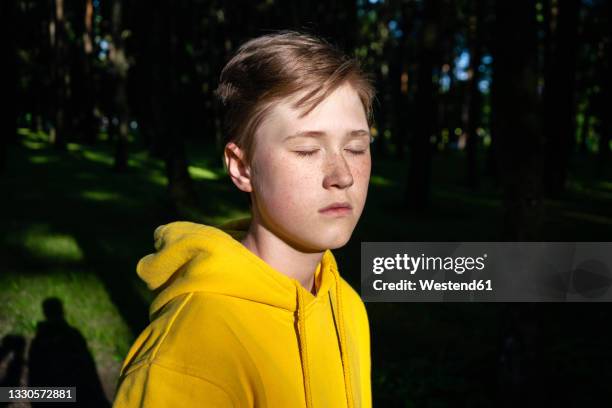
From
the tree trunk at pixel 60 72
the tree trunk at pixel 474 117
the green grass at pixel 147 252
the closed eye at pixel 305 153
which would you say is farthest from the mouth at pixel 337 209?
the tree trunk at pixel 60 72

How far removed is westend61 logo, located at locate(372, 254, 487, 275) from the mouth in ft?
28.0

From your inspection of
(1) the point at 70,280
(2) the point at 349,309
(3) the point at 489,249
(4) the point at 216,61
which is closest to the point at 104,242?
(1) the point at 70,280

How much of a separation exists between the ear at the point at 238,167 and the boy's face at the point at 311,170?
4cm

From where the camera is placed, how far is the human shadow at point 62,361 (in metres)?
5.86

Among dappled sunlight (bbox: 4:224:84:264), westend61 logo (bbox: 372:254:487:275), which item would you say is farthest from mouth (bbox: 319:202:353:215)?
westend61 logo (bbox: 372:254:487:275)

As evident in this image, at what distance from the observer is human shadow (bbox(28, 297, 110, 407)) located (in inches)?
231

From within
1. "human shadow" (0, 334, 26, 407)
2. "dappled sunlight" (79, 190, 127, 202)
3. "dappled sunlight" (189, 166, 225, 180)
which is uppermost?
"human shadow" (0, 334, 26, 407)

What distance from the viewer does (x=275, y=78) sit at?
163 centimetres

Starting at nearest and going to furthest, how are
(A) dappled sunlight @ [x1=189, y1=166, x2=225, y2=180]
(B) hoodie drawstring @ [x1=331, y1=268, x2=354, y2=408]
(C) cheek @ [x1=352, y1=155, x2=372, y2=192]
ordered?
(C) cheek @ [x1=352, y1=155, x2=372, y2=192] < (B) hoodie drawstring @ [x1=331, y1=268, x2=354, y2=408] < (A) dappled sunlight @ [x1=189, y1=166, x2=225, y2=180]

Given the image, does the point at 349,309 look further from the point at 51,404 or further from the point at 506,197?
the point at 51,404

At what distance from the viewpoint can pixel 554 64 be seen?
58.1ft

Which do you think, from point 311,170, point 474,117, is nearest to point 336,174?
point 311,170

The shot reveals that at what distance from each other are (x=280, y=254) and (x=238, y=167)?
11.5 inches

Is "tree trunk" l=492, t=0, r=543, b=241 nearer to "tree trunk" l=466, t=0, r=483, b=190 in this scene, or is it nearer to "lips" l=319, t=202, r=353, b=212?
"lips" l=319, t=202, r=353, b=212
